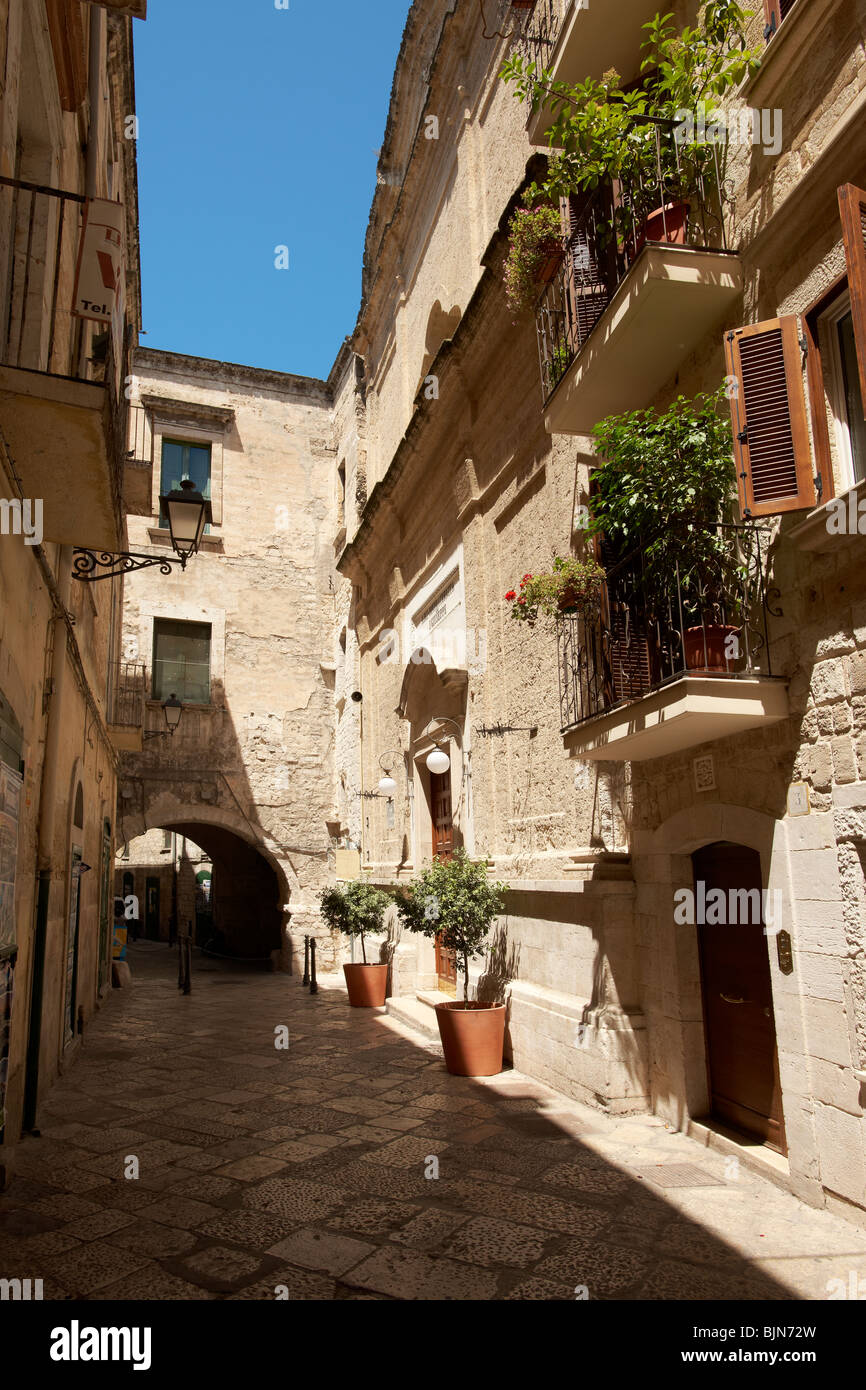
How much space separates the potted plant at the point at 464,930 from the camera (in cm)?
731

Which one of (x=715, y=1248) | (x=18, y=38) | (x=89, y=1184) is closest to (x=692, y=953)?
(x=715, y=1248)

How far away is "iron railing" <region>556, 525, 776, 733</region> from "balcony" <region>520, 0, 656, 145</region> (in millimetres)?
3468

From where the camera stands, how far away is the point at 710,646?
470 centimetres

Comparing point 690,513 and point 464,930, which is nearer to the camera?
point 690,513

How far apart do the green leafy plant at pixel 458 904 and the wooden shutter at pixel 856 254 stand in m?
5.16

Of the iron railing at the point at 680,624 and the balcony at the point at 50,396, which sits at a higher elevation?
the balcony at the point at 50,396

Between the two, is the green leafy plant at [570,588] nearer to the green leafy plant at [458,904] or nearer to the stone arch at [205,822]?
the green leafy plant at [458,904]

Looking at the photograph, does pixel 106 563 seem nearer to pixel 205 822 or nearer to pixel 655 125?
pixel 655 125

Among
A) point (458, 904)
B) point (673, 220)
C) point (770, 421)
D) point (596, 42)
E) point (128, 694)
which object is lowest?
point (458, 904)

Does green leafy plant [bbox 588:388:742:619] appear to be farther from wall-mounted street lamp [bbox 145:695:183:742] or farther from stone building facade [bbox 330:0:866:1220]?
wall-mounted street lamp [bbox 145:695:183:742]

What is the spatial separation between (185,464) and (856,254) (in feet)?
52.2

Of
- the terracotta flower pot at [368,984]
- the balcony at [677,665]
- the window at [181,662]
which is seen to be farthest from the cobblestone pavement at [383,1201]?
the window at [181,662]

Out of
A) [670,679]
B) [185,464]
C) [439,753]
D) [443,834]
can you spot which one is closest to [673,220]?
[670,679]

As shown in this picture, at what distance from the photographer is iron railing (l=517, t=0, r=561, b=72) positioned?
771 cm
